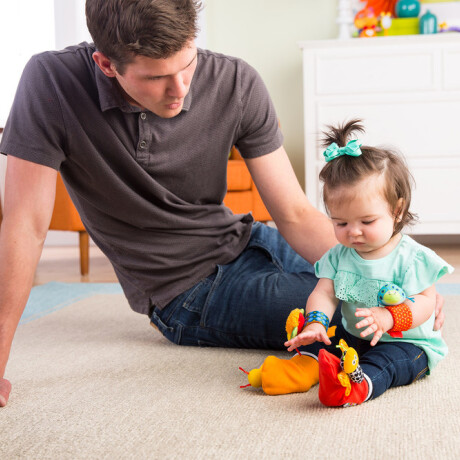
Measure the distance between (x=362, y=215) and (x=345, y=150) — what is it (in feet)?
0.35

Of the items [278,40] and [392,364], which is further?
[278,40]

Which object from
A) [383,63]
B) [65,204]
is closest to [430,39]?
[383,63]

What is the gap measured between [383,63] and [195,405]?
2.60m

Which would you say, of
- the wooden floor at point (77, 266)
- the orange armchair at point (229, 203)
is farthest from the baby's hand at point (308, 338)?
the orange armchair at point (229, 203)

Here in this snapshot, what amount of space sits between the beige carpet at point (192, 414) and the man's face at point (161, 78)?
19.2 inches

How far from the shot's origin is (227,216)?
1463mm

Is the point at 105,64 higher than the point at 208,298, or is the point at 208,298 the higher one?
the point at 105,64

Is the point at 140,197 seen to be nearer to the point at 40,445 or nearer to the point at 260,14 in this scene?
the point at 40,445

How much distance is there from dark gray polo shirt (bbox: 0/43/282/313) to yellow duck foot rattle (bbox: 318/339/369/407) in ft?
1.65

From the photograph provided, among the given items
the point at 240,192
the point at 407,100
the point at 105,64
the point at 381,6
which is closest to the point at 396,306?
the point at 105,64

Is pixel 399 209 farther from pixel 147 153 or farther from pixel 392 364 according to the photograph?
pixel 147 153

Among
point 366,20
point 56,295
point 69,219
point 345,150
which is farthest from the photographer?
point 366,20

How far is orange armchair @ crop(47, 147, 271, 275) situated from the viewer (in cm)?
288

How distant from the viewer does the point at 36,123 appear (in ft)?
3.89
